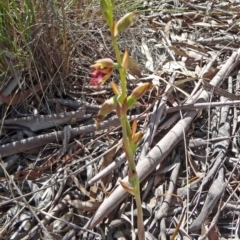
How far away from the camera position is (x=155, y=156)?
1849 millimetres

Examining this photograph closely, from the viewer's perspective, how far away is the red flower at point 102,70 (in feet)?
3.93

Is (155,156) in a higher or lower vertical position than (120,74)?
lower

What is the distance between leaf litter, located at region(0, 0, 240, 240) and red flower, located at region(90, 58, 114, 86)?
57 cm

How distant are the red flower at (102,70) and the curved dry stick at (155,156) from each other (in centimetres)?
61

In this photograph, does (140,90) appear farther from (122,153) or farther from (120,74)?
(122,153)

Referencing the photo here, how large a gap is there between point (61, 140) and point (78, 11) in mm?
631

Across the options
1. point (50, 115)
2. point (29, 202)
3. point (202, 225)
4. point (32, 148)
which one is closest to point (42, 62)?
point (50, 115)

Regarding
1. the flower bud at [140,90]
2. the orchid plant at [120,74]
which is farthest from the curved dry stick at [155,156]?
the flower bud at [140,90]

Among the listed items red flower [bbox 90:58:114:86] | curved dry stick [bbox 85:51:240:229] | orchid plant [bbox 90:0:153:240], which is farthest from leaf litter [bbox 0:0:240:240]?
red flower [bbox 90:58:114:86]

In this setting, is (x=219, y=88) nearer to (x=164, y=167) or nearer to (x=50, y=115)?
(x=164, y=167)

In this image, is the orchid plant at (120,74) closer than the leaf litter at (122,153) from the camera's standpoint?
Yes

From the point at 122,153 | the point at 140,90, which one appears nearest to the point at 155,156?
the point at 122,153

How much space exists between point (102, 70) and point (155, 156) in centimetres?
70

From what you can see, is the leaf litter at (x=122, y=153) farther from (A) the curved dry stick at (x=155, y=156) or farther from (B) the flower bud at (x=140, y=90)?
(B) the flower bud at (x=140, y=90)
